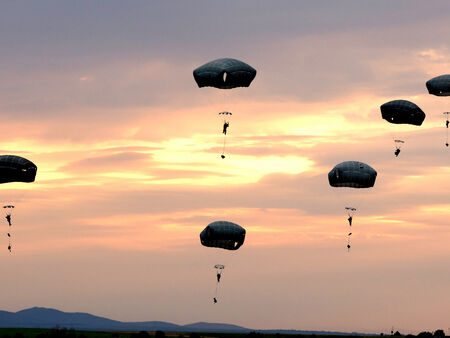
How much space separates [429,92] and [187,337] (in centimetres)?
4535

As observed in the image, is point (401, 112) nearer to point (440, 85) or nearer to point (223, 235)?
point (440, 85)

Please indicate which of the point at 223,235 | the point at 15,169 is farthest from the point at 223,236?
the point at 15,169

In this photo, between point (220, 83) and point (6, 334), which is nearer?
point (220, 83)

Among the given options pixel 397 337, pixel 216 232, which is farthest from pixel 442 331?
pixel 216 232

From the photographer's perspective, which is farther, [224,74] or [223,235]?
[223,235]

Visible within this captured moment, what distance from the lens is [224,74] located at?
93375 millimetres

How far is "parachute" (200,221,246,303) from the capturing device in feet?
320

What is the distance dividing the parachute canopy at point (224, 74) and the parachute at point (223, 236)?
16.8 meters

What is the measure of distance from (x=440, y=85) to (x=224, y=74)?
30.6 meters

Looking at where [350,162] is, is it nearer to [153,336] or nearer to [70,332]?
[153,336]

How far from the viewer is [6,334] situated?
103 metres

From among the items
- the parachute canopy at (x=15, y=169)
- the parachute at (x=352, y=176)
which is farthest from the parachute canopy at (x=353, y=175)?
the parachute canopy at (x=15, y=169)

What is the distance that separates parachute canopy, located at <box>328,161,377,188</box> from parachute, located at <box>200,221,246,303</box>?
1330 cm

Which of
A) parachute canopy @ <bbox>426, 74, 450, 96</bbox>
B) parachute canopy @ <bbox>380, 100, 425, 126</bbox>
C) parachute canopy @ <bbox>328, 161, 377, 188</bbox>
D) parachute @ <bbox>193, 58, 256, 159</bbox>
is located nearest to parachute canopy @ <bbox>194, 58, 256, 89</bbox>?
parachute @ <bbox>193, 58, 256, 159</bbox>
